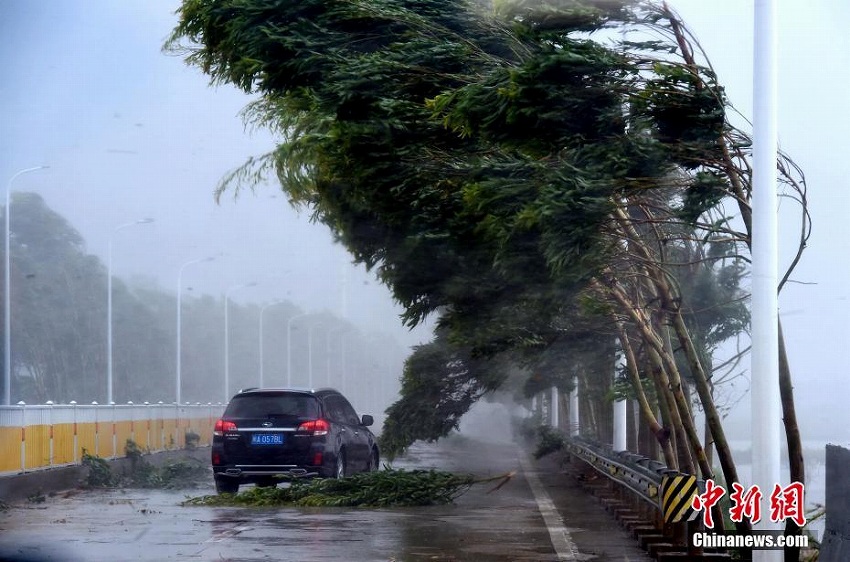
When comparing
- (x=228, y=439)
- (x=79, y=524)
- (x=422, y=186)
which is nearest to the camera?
(x=422, y=186)

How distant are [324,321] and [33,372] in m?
15.3

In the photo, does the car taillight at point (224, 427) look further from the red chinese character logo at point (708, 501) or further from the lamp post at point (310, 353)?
the lamp post at point (310, 353)

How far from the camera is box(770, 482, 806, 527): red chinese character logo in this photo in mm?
9172

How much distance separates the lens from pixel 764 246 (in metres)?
9.43

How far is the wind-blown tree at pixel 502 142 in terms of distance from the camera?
9.98m

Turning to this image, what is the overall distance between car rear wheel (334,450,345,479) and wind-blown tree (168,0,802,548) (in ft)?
11.9

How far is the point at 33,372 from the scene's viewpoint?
6425cm

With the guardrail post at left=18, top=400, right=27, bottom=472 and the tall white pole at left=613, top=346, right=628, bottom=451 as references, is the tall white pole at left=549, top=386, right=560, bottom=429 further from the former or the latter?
the guardrail post at left=18, top=400, right=27, bottom=472

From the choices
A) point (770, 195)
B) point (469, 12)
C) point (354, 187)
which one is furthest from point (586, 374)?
point (770, 195)

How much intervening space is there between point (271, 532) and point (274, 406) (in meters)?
5.67

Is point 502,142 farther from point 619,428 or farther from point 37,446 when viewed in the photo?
point 37,446

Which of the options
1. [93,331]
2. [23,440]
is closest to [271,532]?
[23,440]

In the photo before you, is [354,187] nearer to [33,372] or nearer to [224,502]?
[224,502]

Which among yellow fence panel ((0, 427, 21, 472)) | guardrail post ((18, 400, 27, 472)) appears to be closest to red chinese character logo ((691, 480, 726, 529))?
yellow fence panel ((0, 427, 21, 472))
